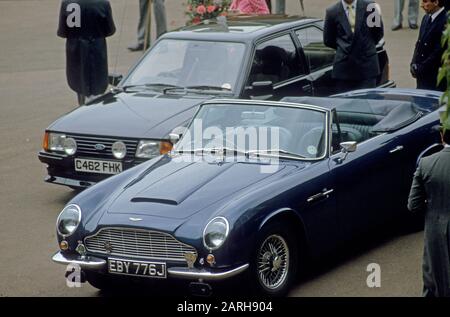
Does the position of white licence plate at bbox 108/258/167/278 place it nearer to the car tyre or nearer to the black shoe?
the car tyre

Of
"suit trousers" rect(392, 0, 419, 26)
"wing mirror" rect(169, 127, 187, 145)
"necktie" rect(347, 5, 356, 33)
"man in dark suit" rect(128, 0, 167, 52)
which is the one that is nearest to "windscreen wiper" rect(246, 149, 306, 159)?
"wing mirror" rect(169, 127, 187, 145)

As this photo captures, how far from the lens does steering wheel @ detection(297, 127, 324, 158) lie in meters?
9.35

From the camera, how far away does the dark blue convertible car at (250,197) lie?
819 centimetres

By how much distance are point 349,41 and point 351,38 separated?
0.05m

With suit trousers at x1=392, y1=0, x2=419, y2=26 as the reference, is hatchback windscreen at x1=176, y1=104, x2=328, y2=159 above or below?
above

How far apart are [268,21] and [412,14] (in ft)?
29.9

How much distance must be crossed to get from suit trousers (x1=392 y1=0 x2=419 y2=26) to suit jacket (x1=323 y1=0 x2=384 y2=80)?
27.2 feet

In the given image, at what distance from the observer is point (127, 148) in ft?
37.2

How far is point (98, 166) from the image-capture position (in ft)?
37.6

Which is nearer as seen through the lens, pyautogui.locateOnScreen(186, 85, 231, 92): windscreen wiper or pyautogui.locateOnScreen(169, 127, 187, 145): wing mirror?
pyautogui.locateOnScreen(169, 127, 187, 145): wing mirror

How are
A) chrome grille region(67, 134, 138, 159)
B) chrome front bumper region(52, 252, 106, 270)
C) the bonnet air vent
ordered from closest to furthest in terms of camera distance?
1. chrome front bumper region(52, 252, 106, 270)
2. the bonnet air vent
3. chrome grille region(67, 134, 138, 159)

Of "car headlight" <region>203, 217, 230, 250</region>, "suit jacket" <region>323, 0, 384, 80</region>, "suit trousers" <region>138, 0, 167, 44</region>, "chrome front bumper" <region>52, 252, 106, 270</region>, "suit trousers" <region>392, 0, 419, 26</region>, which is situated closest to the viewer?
"car headlight" <region>203, 217, 230, 250</region>

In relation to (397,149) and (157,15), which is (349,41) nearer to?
(397,149)
